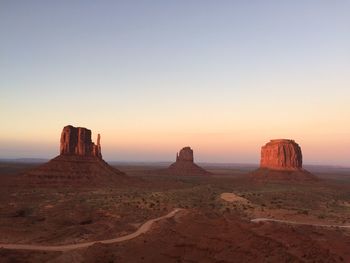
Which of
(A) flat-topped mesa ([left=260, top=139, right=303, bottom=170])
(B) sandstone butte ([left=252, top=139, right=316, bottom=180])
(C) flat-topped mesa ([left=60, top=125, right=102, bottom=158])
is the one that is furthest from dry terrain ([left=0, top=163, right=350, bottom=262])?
(A) flat-topped mesa ([left=260, top=139, right=303, bottom=170])

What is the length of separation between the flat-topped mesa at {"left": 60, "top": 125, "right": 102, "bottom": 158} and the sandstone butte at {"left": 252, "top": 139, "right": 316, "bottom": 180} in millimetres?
59151

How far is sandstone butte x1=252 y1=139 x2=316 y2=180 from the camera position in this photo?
140 meters

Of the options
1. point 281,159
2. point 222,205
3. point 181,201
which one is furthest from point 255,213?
point 281,159

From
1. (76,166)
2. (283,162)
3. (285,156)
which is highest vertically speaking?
(285,156)

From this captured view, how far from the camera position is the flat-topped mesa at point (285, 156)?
472 ft

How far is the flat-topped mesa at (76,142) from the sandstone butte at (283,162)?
59.2 meters

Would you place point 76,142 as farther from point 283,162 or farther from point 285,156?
point 285,156

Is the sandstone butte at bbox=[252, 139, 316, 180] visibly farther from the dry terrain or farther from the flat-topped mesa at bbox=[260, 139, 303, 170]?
the dry terrain

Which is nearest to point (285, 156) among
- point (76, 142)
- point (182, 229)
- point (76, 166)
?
point (76, 142)

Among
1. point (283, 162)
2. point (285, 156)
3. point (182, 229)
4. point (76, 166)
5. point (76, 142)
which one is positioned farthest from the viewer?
point (283, 162)

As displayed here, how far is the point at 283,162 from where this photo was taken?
145m

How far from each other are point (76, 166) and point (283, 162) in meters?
71.6

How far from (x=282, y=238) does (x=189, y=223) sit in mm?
11801

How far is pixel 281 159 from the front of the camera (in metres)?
145
